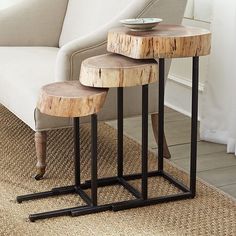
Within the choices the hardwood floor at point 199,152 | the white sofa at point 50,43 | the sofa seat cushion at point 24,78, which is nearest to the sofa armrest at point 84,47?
the white sofa at point 50,43

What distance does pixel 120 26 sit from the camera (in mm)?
2316

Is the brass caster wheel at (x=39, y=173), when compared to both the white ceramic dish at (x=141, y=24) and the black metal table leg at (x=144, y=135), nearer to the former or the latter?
the black metal table leg at (x=144, y=135)

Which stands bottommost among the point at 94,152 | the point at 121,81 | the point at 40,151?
the point at 40,151

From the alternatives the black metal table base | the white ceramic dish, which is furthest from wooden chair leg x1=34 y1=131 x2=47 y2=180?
the white ceramic dish

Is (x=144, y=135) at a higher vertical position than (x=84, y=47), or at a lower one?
lower

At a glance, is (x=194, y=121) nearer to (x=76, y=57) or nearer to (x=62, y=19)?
(x=76, y=57)

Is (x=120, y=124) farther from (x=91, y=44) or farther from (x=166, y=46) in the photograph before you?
(x=166, y=46)

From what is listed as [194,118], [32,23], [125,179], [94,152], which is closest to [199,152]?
[125,179]

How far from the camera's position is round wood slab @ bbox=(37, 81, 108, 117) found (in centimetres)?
189

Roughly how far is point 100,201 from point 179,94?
1.34 meters

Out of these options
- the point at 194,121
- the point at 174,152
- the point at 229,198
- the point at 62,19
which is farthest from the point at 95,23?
the point at 229,198

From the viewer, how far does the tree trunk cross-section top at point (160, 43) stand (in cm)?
192

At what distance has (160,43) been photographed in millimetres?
1919

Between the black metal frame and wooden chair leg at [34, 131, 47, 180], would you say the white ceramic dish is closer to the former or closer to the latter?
the black metal frame
